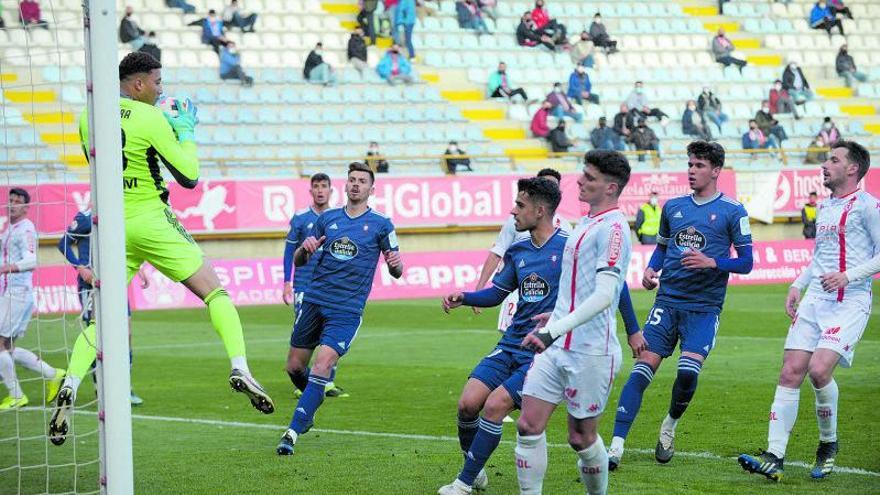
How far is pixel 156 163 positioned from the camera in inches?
301

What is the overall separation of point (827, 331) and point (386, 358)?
8824 mm

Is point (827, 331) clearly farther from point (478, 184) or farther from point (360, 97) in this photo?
point (360, 97)

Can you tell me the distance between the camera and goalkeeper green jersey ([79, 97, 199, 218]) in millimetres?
7496

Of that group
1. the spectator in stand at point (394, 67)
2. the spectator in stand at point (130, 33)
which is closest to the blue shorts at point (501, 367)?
the spectator in stand at point (130, 33)

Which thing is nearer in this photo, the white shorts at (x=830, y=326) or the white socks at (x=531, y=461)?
the white socks at (x=531, y=461)

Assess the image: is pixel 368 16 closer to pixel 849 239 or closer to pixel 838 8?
pixel 838 8

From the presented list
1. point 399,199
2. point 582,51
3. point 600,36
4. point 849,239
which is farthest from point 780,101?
point 849,239

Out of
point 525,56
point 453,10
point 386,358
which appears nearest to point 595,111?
point 525,56

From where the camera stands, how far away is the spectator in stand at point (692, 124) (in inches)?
1358

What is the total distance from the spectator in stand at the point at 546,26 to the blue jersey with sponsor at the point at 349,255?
1029 inches

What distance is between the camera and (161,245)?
24.8 feet

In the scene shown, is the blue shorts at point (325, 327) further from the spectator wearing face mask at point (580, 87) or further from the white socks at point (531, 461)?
the spectator wearing face mask at point (580, 87)

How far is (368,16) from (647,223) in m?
9.12

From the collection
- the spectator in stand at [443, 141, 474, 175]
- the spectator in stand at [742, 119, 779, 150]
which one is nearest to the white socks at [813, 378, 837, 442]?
the spectator in stand at [443, 141, 474, 175]
